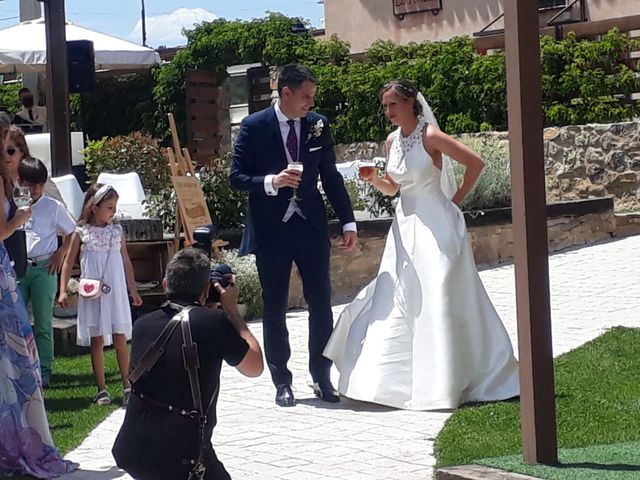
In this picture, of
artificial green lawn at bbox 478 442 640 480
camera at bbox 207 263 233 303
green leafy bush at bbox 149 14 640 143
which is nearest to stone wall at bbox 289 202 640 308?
green leafy bush at bbox 149 14 640 143

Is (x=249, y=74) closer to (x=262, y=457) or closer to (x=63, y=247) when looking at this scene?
(x=63, y=247)

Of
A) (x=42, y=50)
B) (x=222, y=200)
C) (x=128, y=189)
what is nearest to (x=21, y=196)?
(x=222, y=200)

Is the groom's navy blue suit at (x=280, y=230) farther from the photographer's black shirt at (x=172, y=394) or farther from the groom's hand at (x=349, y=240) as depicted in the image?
the photographer's black shirt at (x=172, y=394)

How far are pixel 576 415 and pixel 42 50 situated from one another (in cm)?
1344

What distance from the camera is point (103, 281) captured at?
26.5 ft

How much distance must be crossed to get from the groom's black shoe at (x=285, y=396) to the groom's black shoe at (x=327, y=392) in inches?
7.0

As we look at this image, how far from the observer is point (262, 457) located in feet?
21.0

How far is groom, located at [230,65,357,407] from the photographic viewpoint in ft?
25.1

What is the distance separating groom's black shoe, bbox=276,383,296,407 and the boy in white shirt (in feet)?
5.52

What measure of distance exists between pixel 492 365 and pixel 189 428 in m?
3.37

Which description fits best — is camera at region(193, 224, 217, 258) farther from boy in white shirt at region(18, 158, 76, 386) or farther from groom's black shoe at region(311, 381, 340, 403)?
boy in white shirt at region(18, 158, 76, 386)

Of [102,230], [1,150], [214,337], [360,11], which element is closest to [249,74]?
[360,11]

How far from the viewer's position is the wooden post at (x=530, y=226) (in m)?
5.48

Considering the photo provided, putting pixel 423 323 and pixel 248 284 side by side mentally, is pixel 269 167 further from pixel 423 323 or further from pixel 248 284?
pixel 248 284
